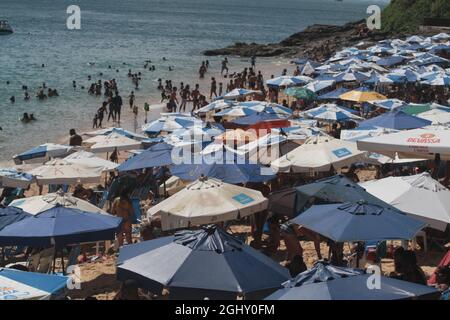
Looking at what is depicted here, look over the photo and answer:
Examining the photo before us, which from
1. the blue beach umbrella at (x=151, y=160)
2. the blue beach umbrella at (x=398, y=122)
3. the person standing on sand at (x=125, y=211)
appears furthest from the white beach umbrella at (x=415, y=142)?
the person standing on sand at (x=125, y=211)

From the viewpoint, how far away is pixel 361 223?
7.55 m

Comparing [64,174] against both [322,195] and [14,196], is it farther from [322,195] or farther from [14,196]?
[322,195]

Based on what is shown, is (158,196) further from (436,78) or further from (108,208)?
(436,78)

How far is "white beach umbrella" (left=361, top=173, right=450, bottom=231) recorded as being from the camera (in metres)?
8.35

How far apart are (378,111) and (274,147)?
8479mm

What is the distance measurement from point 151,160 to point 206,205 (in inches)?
155

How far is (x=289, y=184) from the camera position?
1272 centimetres

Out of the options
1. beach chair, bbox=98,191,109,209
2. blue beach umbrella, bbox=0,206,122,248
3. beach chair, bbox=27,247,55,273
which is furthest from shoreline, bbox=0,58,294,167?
blue beach umbrella, bbox=0,206,122,248

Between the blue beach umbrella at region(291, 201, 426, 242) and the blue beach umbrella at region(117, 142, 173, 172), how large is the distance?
4759 mm

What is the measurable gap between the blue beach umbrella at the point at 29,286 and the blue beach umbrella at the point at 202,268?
63cm

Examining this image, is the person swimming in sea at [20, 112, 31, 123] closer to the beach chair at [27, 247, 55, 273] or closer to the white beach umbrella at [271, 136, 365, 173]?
the white beach umbrella at [271, 136, 365, 173]

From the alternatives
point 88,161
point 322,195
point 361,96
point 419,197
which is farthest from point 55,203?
point 361,96

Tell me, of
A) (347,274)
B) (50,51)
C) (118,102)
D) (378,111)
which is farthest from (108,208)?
(50,51)

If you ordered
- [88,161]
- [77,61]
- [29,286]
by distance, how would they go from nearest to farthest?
[29,286]
[88,161]
[77,61]
